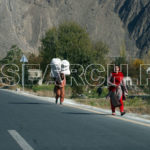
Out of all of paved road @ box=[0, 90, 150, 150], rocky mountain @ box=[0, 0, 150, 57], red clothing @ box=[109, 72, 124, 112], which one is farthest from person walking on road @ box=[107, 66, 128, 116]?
rocky mountain @ box=[0, 0, 150, 57]

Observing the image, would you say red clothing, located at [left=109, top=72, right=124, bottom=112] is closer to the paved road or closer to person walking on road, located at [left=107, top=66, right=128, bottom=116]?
person walking on road, located at [left=107, top=66, right=128, bottom=116]

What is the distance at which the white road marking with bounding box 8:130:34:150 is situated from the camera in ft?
29.1

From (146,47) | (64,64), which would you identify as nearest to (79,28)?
(64,64)

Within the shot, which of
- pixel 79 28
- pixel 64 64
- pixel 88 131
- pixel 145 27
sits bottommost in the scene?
pixel 88 131

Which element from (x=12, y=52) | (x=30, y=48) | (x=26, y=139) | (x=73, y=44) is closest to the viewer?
(x=26, y=139)

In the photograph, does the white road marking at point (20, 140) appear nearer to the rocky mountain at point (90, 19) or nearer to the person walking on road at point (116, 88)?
the person walking on road at point (116, 88)

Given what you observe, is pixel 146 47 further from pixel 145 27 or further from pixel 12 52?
pixel 12 52

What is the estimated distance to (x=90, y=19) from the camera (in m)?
170

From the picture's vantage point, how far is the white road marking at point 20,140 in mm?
8867

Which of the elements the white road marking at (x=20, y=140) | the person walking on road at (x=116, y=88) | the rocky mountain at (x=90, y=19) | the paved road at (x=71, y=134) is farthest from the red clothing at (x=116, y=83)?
the rocky mountain at (x=90, y=19)

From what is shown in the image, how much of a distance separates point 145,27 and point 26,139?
171851mm

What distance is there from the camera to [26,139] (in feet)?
32.5

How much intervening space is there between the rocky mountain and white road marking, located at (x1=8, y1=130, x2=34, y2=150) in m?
119

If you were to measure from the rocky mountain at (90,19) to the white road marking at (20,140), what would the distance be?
119 metres
